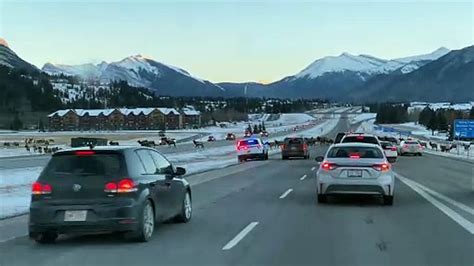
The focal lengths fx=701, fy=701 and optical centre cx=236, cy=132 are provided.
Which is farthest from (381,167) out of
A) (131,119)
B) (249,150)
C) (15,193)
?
(131,119)

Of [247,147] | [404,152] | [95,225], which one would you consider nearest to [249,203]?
[95,225]

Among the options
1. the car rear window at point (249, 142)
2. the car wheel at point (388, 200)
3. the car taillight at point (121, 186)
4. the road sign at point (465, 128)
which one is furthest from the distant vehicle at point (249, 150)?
the car taillight at point (121, 186)

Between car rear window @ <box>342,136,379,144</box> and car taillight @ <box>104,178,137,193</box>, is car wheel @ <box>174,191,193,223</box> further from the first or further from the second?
car rear window @ <box>342,136,379,144</box>

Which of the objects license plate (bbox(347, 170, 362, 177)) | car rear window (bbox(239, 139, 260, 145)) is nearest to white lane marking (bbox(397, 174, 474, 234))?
license plate (bbox(347, 170, 362, 177))

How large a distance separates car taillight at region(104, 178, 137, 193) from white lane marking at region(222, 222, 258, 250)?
1.69 metres

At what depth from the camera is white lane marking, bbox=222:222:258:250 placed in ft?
34.1

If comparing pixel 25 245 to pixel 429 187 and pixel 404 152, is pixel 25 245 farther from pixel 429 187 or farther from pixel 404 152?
pixel 404 152

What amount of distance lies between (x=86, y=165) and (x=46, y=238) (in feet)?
4.37

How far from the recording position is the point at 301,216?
14.3 metres

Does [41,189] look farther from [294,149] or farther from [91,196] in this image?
[294,149]

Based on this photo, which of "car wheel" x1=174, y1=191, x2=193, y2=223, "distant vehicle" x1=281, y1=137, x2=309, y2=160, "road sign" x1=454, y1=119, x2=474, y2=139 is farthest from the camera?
"road sign" x1=454, y1=119, x2=474, y2=139

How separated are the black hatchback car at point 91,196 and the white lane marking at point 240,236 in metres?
1.36

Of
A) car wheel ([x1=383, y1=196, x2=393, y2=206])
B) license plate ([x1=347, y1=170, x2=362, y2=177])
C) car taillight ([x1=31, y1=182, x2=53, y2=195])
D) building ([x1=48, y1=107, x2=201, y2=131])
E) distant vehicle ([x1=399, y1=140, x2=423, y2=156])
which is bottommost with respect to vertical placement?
building ([x1=48, y1=107, x2=201, y2=131])

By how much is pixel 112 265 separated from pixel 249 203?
837 cm
